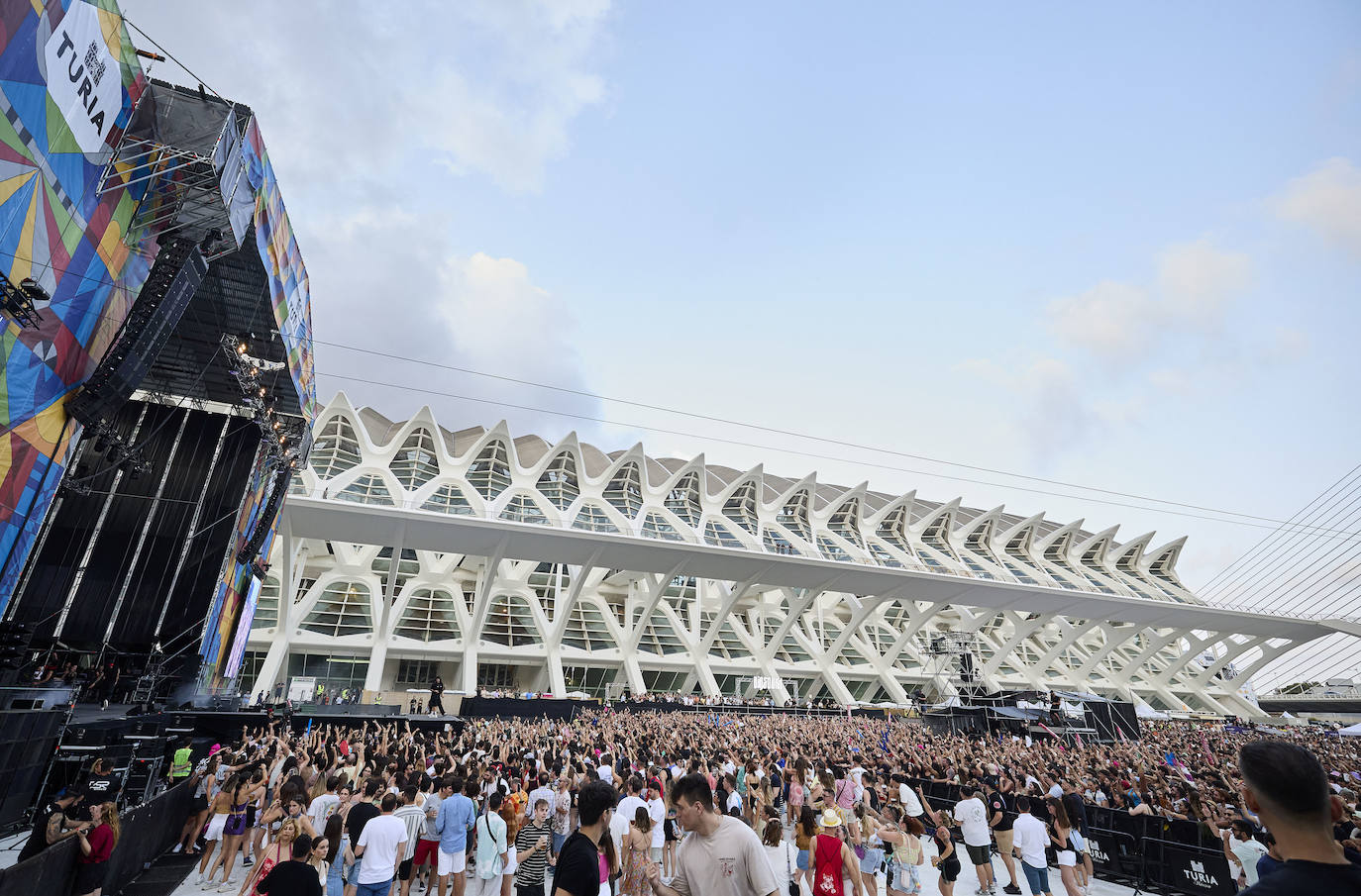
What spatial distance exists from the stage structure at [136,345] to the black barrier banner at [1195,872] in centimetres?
1744

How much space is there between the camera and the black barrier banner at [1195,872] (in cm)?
831

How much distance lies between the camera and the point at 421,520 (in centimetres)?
2850

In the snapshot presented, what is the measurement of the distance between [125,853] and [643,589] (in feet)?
123

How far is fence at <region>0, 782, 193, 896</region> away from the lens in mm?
5356

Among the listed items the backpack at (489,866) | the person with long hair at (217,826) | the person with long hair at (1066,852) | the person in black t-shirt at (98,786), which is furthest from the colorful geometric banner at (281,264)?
the person with long hair at (1066,852)

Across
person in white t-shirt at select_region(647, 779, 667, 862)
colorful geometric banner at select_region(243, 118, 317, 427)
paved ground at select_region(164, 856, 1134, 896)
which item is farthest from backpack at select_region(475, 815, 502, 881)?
colorful geometric banner at select_region(243, 118, 317, 427)

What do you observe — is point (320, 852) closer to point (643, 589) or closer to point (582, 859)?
point (582, 859)

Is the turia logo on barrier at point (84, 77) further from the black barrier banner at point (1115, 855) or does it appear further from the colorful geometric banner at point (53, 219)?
the black barrier banner at point (1115, 855)

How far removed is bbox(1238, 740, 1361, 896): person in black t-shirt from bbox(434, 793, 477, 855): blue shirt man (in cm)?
661

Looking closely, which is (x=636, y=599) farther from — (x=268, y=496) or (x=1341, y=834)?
(x=1341, y=834)

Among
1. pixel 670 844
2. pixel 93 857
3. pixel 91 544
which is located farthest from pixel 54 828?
pixel 91 544

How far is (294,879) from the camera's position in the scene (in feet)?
13.9

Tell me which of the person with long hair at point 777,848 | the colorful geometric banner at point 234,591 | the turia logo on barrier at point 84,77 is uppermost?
the turia logo on barrier at point 84,77

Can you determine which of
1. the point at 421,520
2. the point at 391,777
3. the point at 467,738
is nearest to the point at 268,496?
the point at 421,520
